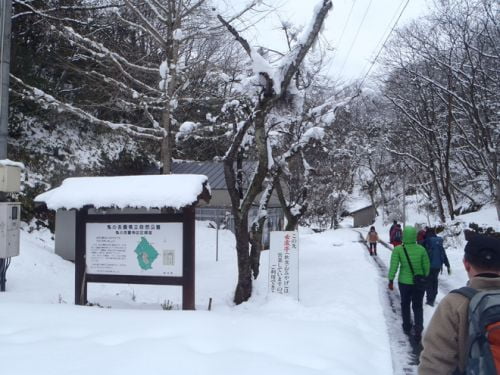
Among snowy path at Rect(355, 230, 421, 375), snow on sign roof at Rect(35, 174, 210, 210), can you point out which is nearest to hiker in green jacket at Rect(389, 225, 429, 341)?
snowy path at Rect(355, 230, 421, 375)

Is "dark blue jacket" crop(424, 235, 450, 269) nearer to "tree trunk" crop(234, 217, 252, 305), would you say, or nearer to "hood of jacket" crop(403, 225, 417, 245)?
"hood of jacket" crop(403, 225, 417, 245)

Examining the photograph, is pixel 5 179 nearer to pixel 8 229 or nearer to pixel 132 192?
pixel 8 229

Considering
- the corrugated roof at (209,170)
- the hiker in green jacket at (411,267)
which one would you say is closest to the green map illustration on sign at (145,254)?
the hiker in green jacket at (411,267)

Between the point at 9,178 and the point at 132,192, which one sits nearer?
the point at 132,192

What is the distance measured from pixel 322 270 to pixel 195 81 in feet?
25.5

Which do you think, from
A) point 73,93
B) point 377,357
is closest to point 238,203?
point 377,357

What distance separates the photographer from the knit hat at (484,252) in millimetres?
2594

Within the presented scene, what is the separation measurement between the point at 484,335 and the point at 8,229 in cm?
906

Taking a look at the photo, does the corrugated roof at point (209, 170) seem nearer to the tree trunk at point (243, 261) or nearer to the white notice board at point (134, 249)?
the tree trunk at point (243, 261)

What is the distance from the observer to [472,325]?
2301 millimetres

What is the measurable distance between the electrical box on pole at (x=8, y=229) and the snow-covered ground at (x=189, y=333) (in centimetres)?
87

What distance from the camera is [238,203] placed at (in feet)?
31.2

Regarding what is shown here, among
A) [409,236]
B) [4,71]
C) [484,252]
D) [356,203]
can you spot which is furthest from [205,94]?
[356,203]

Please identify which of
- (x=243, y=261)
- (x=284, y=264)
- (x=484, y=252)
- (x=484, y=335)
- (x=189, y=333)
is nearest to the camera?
(x=484, y=335)
